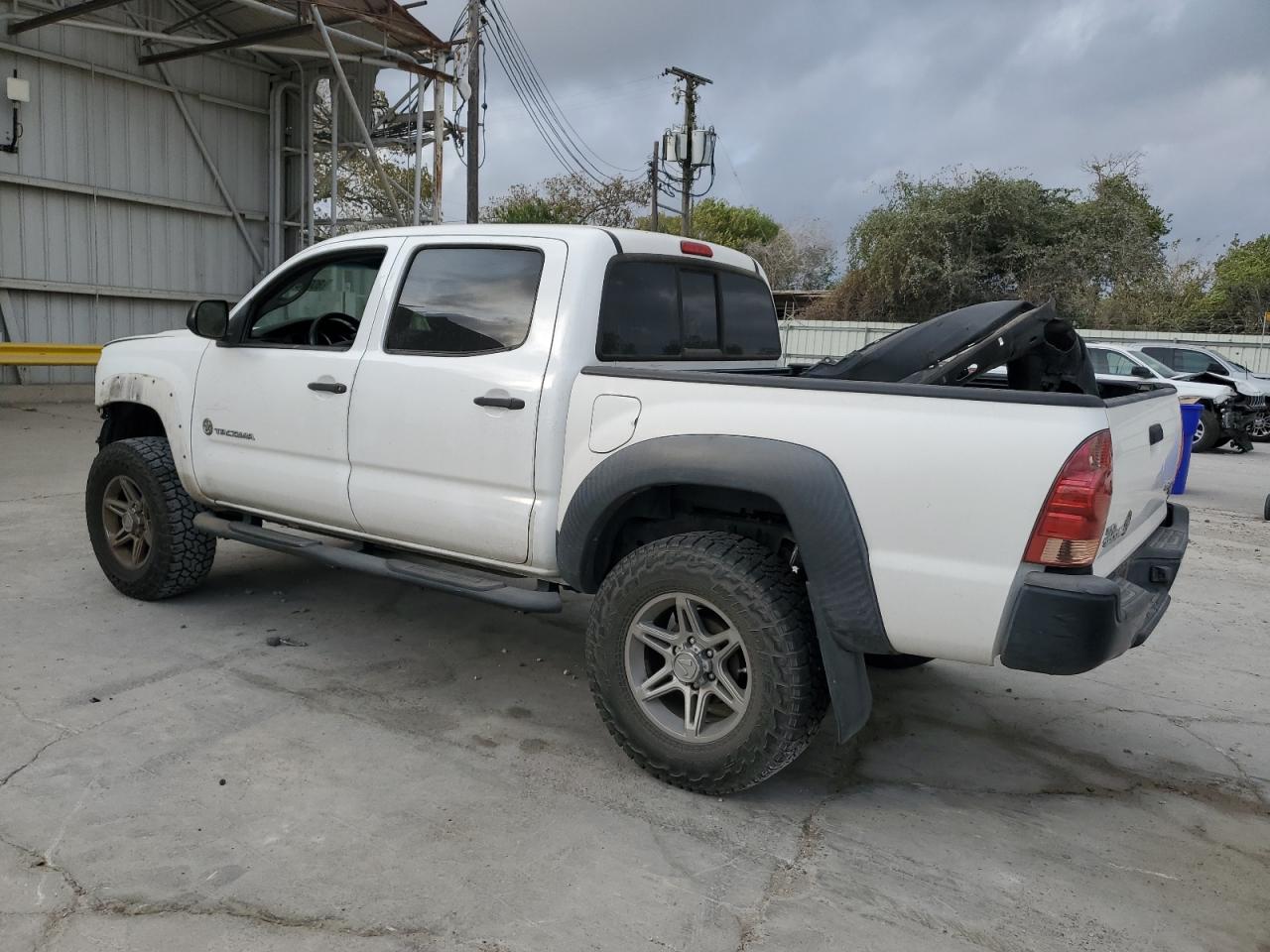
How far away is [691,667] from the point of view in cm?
346

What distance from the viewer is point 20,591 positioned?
18.3 ft

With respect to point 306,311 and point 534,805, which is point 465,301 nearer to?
point 306,311

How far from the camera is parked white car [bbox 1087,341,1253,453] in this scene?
15219mm

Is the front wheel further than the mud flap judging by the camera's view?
Yes

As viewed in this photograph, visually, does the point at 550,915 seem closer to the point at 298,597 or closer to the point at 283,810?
the point at 283,810

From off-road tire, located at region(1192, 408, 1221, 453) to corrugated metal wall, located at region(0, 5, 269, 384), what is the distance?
50.0 ft

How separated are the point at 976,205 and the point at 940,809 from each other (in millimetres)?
29878

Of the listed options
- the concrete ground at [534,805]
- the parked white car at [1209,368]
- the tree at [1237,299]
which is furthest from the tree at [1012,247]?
the concrete ground at [534,805]

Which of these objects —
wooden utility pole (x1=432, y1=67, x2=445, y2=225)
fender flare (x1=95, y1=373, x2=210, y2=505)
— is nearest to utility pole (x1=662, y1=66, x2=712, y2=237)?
wooden utility pole (x1=432, y1=67, x2=445, y2=225)

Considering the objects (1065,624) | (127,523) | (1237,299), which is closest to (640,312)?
(1065,624)

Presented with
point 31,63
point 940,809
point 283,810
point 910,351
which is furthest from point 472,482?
point 31,63

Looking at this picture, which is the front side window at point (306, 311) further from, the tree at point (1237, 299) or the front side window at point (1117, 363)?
the tree at point (1237, 299)

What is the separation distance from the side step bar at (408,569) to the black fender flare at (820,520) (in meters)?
0.74

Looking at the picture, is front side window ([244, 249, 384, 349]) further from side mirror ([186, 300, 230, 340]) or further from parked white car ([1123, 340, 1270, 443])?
parked white car ([1123, 340, 1270, 443])
